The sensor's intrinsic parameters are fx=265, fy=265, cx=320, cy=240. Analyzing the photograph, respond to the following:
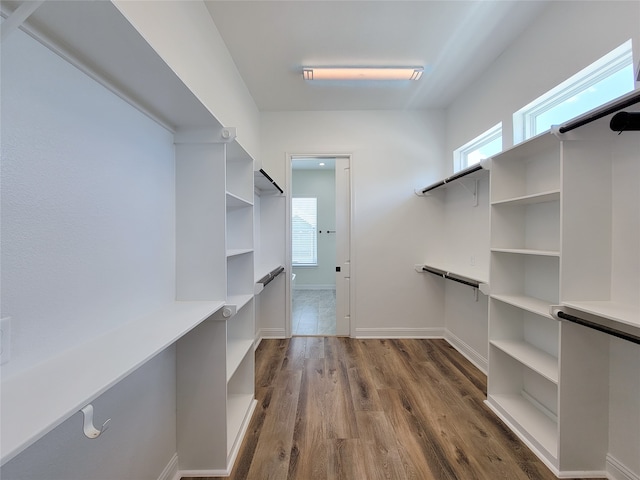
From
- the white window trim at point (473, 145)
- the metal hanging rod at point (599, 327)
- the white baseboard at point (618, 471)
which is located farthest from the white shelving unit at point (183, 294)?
the white window trim at point (473, 145)

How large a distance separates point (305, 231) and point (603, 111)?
17.8ft

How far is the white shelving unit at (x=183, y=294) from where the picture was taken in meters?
0.66

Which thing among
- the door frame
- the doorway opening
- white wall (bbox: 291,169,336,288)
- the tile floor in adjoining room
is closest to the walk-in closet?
the door frame

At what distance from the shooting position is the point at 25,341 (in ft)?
2.32

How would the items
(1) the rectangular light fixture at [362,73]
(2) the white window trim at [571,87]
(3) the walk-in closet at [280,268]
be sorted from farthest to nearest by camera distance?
(1) the rectangular light fixture at [362,73]
(2) the white window trim at [571,87]
(3) the walk-in closet at [280,268]

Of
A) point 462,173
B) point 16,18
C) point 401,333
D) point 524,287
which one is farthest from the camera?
point 401,333

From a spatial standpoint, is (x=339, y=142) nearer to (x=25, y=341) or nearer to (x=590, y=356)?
(x=590, y=356)

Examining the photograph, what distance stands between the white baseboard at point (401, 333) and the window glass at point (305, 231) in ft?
10.6

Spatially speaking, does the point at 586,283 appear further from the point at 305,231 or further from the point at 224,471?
the point at 305,231

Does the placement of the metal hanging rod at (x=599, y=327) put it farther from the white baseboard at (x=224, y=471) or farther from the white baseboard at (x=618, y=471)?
the white baseboard at (x=224, y=471)

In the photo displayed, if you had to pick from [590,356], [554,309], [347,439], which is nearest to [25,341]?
[347,439]

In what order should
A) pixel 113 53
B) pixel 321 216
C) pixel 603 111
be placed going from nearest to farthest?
1. pixel 113 53
2. pixel 603 111
3. pixel 321 216

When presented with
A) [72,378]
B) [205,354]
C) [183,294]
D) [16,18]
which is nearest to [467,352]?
[205,354]

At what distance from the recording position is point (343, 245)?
3367 millimetres
